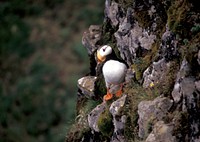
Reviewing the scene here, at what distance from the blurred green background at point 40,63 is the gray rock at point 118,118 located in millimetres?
19018

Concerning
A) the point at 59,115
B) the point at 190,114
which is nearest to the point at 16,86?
the point at 59,115

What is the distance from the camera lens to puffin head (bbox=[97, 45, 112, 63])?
432 inches

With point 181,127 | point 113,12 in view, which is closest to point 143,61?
point 113,12

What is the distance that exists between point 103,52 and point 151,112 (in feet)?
7.74

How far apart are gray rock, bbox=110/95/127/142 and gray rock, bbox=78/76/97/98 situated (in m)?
1.69

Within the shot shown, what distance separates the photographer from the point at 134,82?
10227 millimetres

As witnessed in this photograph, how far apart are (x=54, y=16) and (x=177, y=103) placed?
26.5 meters

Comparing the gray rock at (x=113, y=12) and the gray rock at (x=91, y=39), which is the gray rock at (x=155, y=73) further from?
the gray rock at (x=91, y=39)

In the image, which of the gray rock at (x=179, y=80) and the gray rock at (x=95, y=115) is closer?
the gray rock at (x=179, y=80)

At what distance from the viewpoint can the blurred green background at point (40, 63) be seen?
30.4m

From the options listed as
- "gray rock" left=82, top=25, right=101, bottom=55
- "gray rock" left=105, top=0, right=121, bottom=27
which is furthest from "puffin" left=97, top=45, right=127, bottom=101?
"gray rock" left=82, top=25, right=101, bottom=55

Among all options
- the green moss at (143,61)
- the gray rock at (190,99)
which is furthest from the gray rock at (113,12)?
the gray rock at (190,99)

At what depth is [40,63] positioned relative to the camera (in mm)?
32219

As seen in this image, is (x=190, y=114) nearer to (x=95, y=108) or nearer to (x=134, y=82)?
(x=134, y=82)
